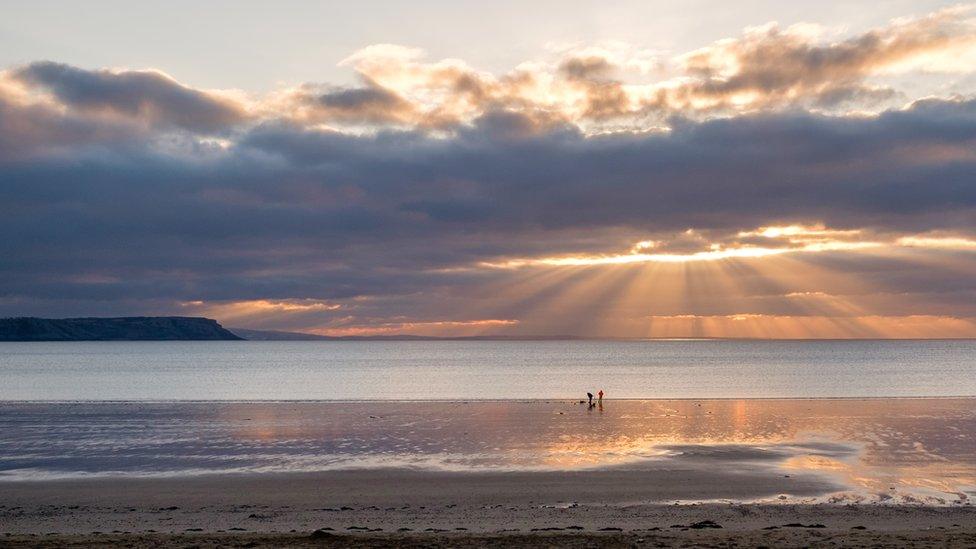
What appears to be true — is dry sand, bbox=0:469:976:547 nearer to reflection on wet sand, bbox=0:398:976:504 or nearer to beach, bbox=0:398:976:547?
beach, bbox=0:398:976:547

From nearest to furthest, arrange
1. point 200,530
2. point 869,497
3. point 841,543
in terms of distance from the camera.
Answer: point 841,543 → point 200,530 → point 869,497

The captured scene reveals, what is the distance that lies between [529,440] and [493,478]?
9.66 metres

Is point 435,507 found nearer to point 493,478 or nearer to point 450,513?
point 450,513

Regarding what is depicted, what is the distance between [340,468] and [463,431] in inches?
464

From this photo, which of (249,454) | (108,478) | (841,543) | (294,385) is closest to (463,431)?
(249,454)

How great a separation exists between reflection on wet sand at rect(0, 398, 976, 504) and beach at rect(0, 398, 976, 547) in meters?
0.18

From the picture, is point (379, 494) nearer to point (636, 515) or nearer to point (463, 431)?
point (636, 515)

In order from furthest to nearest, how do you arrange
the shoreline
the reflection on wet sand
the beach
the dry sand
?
the reflection on wet sand → the shoreline → the beach → the dry sand

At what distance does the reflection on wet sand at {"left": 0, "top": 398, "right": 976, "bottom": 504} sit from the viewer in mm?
30578

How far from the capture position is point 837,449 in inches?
1359

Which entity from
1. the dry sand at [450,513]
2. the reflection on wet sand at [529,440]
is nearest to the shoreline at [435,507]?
the dry sand at [450,513]

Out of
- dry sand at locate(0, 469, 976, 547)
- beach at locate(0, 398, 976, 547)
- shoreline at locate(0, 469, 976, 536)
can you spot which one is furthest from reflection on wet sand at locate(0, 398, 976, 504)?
dry sand at locate(0, 469, 976, 547)

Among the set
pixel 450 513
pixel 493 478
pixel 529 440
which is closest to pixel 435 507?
pixel 450 513

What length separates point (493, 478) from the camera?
2847 cm
